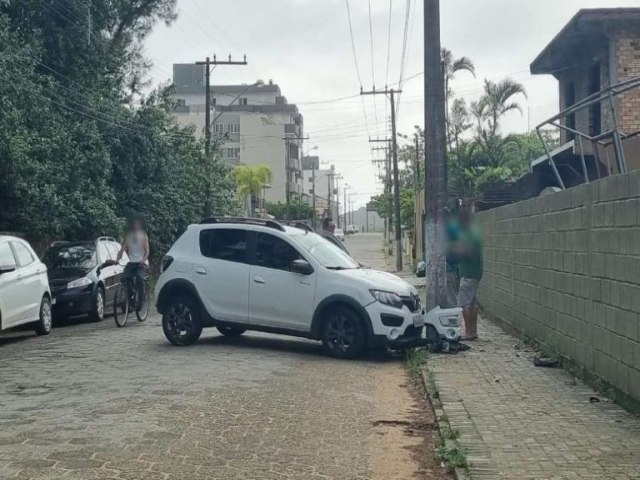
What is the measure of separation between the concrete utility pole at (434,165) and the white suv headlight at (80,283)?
707 cm

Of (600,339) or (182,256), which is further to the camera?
(182,256)

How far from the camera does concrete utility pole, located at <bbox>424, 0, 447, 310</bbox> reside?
1310 cm

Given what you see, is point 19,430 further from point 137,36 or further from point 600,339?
point 137,36

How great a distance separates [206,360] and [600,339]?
492 centimetres

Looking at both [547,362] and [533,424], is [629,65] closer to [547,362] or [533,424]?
[547,362]

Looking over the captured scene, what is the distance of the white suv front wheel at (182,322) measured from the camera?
12430 mm

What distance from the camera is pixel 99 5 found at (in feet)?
83.6

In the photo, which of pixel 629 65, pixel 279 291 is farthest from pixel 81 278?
pixel 629 65

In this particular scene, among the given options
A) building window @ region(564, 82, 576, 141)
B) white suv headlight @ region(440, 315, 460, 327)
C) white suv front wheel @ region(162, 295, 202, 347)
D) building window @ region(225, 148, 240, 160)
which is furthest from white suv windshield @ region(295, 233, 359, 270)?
building window @ region(225, 148, 240, 160)

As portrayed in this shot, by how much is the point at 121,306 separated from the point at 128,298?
0.20 m

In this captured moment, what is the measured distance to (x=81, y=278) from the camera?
1681 centimetres

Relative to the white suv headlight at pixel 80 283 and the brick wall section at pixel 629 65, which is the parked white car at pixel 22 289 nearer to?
the white suv headlight at pixel 80 283

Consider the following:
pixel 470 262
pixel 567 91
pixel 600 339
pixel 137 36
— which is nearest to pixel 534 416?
pixel 600 339

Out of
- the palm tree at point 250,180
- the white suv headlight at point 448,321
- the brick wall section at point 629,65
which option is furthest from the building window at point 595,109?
the palm tree at point 250,180
